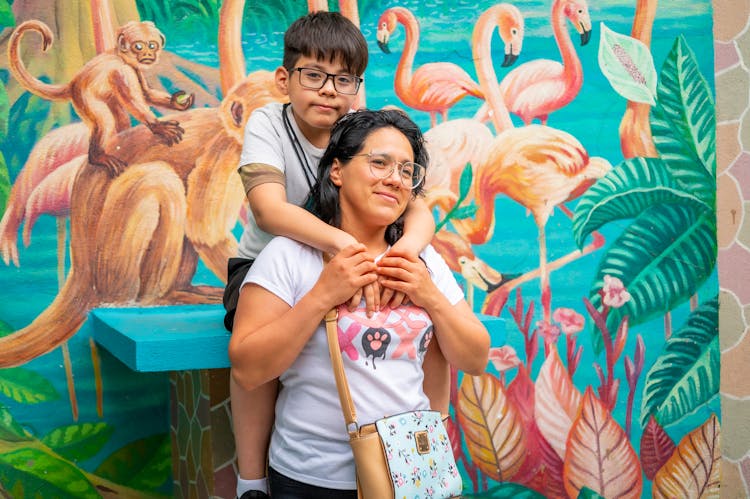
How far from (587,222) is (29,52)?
2610 mm

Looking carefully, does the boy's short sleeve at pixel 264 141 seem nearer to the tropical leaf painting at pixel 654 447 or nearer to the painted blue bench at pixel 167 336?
the painted blue bench at pixel 167 336

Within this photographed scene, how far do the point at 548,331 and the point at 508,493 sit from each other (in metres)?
0.79

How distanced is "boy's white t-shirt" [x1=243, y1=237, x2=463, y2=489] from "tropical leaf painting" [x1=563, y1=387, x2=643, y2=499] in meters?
2.12

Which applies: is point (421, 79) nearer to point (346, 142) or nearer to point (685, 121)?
point (685, 121)

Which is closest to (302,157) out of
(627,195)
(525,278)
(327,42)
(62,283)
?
(327,42)

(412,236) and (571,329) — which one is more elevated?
(412,236)

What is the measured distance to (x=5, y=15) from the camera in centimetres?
394

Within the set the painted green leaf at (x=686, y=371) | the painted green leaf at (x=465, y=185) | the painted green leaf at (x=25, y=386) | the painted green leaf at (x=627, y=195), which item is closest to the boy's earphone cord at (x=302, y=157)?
the painted green leaf at (x=465, y=185)

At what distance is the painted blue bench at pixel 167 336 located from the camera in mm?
3080

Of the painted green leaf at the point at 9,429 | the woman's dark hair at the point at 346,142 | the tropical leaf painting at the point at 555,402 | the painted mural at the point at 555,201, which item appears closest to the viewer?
the woman's dark hair at the point at 346,142

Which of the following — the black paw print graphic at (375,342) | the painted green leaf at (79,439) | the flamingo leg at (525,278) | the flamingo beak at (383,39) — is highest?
the flamingo beak at (383,39)

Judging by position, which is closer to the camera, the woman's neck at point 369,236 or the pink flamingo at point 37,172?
the woman's neck at point 369,236

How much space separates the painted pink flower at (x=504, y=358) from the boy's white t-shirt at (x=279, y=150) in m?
1.70

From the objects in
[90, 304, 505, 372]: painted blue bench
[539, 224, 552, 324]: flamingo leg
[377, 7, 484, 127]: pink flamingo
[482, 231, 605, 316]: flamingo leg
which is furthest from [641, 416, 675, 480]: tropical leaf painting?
[377, 7, 484, 127]: pink flamingo
